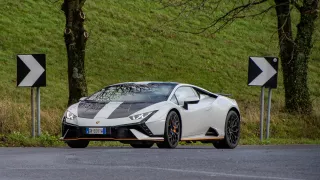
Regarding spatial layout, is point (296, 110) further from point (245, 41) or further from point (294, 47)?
point (245, 41)

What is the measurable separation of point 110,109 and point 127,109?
1.04ft

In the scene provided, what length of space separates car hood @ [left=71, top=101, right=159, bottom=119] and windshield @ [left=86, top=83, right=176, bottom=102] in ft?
1.18

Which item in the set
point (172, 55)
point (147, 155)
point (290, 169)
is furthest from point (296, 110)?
point (172, 55)

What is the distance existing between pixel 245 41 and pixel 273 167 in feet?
147

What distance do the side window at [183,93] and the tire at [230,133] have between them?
38.5 inches

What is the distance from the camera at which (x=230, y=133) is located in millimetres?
18625

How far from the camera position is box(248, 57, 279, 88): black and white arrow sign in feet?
75.7

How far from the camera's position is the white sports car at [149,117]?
16.4 m

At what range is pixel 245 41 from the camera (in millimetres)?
57500

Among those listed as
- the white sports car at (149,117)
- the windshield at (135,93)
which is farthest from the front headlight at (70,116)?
the windshield at (135,93)

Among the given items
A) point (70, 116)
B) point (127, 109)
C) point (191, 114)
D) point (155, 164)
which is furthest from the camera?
point (191, 114)

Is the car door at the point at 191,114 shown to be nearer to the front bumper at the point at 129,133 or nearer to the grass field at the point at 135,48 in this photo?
the front bumper at the point at 129,133

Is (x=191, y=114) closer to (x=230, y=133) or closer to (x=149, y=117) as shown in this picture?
(x=149, y=117)

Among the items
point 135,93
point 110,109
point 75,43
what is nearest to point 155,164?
point 110,109
